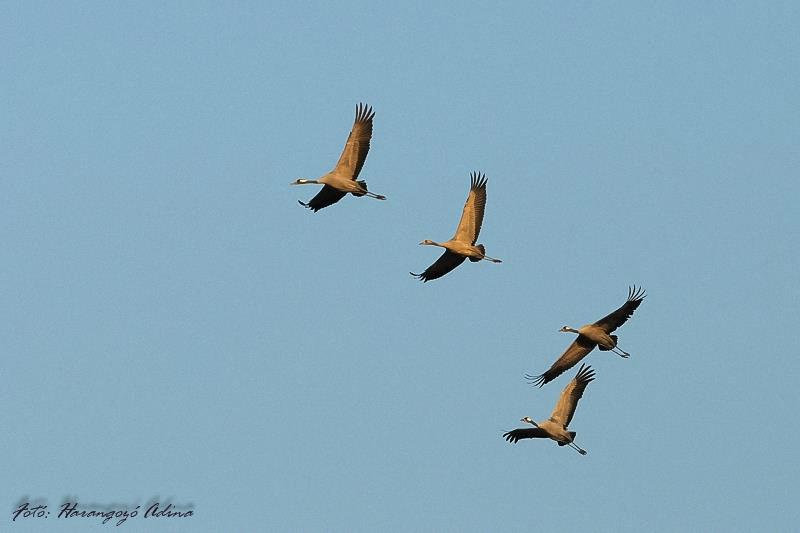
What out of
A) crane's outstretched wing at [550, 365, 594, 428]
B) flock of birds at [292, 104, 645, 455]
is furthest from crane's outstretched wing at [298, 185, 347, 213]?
crane's outstretched wing at [550, 365, 594, 428]

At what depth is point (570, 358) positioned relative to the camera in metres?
47.8

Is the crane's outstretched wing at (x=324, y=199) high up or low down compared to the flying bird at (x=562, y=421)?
up

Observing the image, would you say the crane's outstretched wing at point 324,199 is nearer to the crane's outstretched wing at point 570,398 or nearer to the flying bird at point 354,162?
the flying bird at point 354,162

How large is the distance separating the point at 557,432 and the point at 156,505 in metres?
13.4

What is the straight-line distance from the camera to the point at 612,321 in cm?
4525

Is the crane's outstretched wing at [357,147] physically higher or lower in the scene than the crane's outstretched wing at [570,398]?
higher

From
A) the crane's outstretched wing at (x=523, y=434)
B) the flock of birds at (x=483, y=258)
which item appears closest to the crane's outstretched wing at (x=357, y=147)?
the flock of birds at (x=483, y=258)

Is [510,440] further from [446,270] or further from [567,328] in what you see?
[446,270]

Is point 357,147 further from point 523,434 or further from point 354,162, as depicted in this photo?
point 523,434

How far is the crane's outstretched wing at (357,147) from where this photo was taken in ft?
153

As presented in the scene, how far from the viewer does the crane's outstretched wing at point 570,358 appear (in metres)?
46.9

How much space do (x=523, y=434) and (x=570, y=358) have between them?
A: 358cm

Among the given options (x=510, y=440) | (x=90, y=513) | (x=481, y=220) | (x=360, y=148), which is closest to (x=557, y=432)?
(x=510, y=440)

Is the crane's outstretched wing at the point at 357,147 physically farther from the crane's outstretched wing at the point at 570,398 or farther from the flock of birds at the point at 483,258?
the crane's outstretched wing at the point at 570,398
